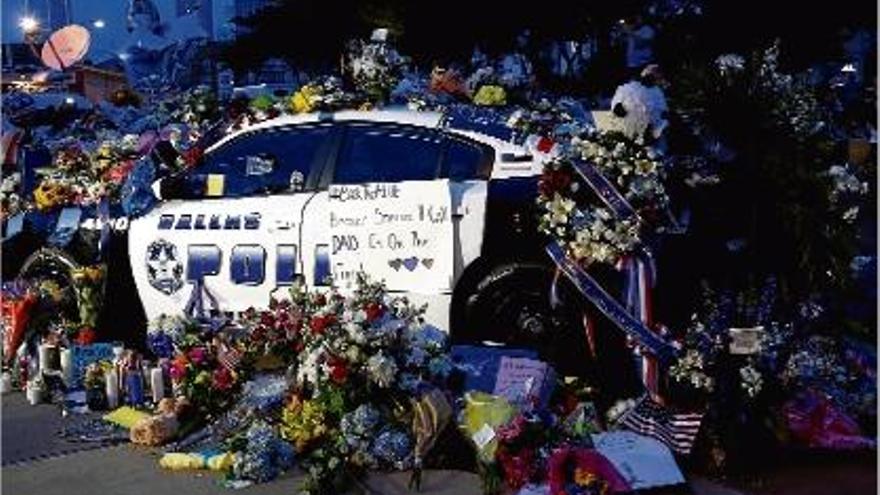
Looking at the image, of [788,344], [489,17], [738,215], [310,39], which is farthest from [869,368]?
[310,39]

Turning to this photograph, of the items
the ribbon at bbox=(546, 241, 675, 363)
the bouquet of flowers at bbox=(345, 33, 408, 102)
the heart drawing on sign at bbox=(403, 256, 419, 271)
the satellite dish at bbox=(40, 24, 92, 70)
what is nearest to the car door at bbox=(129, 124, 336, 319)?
the bouquet of flowers at bbox=(345, 33, 408, 102)

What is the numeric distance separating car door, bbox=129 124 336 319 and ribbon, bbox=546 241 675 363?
5.69 ft

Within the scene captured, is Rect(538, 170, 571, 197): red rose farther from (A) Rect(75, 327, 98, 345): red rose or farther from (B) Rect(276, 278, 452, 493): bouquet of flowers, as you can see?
(A) Rect(75, 327, 98, 345): red rose

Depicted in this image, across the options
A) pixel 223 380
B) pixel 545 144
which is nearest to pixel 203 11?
pixel 223 380

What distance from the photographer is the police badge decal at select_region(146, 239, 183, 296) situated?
758cm

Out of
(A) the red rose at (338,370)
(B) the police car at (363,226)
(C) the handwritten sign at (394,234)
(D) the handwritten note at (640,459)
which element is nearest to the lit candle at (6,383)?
(B) the police car at (363,226)

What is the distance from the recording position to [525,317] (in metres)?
6.54

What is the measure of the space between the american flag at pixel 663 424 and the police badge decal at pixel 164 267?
309 cm

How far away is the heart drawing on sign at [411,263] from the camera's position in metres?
6.74

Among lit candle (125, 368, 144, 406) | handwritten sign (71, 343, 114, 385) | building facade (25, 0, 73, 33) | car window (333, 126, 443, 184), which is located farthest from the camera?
building facade (25, 0, 73, 33)

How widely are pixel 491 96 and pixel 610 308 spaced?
66.8 inches

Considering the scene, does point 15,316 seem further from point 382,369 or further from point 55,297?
point 382,369

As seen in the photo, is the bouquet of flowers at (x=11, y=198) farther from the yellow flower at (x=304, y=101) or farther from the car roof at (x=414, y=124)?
the yellow flower at (x=304, y=101)

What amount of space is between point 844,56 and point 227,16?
98.3 feet
